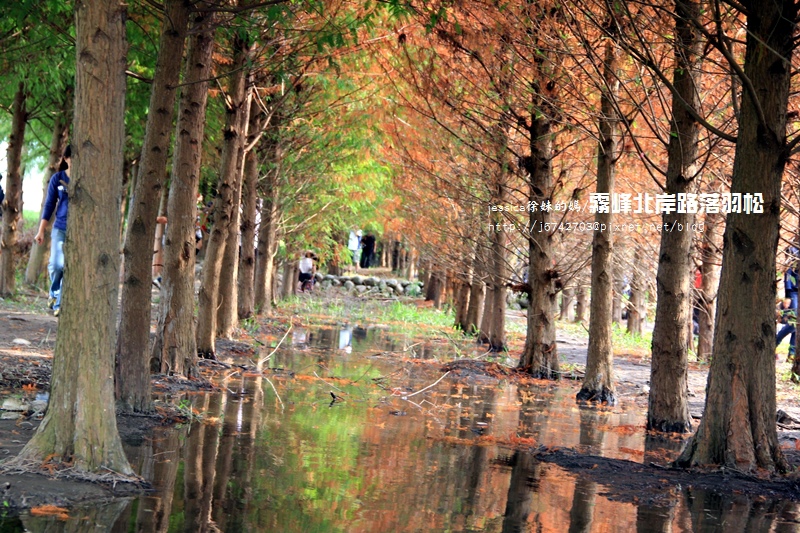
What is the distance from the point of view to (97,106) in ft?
17.0

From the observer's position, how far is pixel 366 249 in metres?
54.6

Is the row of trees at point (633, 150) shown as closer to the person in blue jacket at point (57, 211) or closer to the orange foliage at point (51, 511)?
the orange foliage at point (51, 511)

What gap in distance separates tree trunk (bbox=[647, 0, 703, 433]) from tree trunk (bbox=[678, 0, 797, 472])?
193 centimetres

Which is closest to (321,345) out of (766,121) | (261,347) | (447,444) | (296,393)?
(261,347)

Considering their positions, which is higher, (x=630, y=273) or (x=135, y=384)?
(x=630, y=273)

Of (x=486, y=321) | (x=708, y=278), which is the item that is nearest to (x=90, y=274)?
(x=708, y=278)

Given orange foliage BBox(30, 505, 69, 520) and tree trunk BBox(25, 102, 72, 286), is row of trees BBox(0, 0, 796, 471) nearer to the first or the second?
tree trunk BBox(25, 102, 72, 286)

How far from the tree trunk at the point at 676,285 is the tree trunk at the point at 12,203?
11362mm

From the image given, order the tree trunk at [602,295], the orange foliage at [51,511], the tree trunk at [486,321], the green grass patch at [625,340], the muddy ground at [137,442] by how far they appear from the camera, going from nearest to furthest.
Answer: the orange foliage at [51,511], the muddy ground at [137,442], the tree trunk at [602,295], the tree trunk at [486,321], the green grass patch at [625,340]

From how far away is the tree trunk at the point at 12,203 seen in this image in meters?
15.9

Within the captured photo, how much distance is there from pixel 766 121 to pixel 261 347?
31.8 feet

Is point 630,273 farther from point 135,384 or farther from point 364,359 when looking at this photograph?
point 135,384

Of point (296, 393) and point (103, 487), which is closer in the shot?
point (103, 487)

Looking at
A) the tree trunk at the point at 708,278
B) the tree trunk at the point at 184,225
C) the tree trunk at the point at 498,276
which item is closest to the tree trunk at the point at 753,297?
the tree trunk at the point at 184,225
